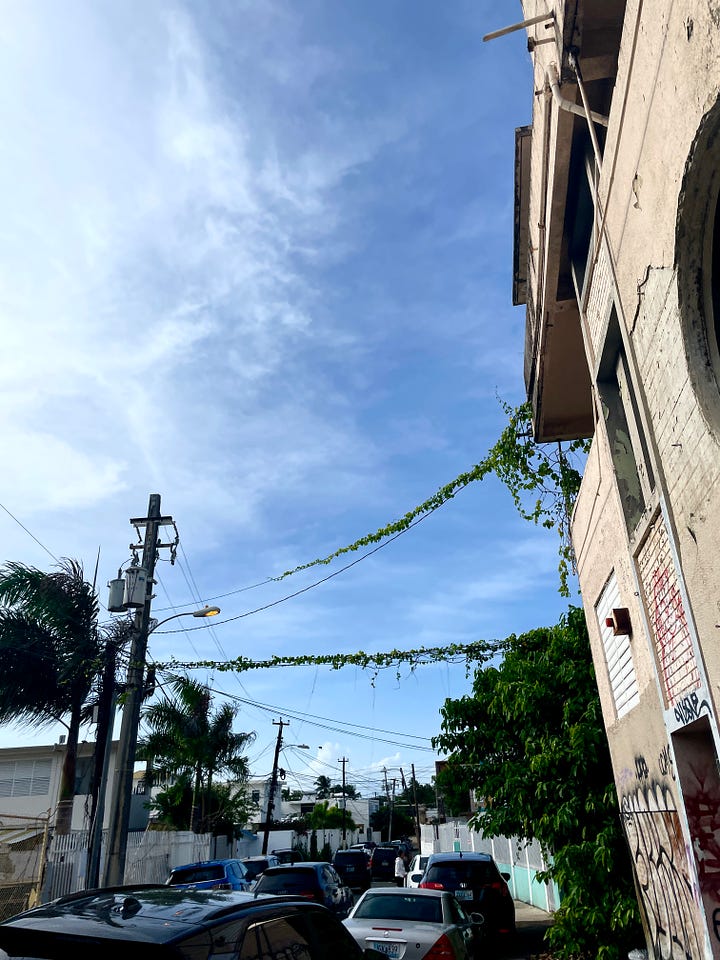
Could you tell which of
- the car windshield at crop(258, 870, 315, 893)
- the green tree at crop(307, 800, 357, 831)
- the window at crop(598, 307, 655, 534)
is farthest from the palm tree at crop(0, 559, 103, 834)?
the green tree at crop(307, 800, 357, 831)

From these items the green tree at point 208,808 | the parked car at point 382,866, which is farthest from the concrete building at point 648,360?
the parked car at point 382,866

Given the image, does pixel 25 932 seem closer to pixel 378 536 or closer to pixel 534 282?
pixel 534 282

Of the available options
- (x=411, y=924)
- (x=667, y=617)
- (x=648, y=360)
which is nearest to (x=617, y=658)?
(x=667, y=617)

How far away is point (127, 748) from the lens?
15.1 meters

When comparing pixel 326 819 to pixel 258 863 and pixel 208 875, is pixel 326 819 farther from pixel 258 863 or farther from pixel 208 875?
pixel 208 875

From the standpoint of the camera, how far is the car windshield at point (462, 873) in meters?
12.7

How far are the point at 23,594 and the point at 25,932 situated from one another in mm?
20286

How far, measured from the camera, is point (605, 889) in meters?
9.20

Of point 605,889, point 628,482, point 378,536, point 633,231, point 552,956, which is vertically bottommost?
point 552,956

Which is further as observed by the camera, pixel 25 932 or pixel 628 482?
pixel 628 482

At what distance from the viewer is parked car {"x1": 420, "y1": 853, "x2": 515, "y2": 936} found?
12.0 m

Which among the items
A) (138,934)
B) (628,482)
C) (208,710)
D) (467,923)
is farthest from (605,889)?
(208,710)

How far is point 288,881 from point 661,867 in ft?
30.0

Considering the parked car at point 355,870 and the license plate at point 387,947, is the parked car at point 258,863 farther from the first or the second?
the license plate at point 387,947
